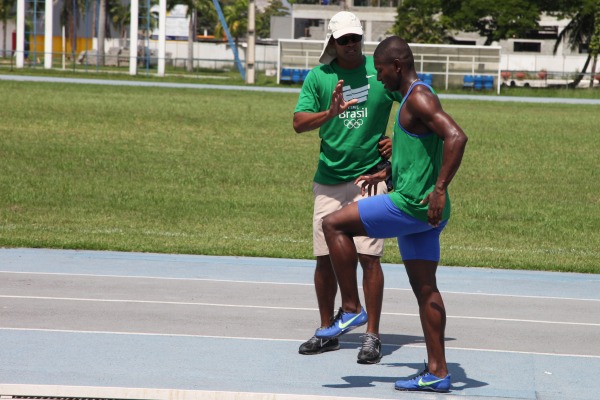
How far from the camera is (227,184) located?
1755cm

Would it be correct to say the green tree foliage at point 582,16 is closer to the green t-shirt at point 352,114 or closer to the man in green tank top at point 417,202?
the green t-shirt at point 352,114

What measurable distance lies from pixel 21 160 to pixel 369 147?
13.5 metres

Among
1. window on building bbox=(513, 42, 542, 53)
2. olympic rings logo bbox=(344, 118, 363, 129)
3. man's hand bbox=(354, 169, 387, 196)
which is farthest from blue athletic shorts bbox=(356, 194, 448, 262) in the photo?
window on building bbox=(513, 42, 542, 53)

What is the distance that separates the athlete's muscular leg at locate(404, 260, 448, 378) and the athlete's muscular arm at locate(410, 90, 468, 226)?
392 millimetres

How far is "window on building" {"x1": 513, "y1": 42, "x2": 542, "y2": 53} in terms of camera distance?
298ft

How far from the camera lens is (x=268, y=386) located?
5.95 metres

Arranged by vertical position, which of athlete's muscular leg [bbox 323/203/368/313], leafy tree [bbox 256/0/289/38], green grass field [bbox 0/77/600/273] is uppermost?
leafy tree [bbox 256/0/289/38]

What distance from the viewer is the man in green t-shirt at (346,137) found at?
674 cm

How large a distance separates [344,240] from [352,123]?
96cm

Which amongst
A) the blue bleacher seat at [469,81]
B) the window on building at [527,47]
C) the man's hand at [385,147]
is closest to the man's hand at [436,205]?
the man's hand at [385,147]

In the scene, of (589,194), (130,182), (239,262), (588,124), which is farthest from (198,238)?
(588,124)

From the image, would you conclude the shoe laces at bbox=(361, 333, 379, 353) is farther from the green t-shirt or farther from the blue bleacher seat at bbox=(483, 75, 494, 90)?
the blue bleacher seat at bbox=(483, 75, 494, 90)

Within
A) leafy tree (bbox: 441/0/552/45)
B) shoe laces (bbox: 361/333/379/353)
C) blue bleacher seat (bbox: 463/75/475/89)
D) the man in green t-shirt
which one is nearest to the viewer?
shoe laces (bbox: 361/333/379/353)

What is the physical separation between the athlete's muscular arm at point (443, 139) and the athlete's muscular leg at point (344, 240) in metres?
0.59
